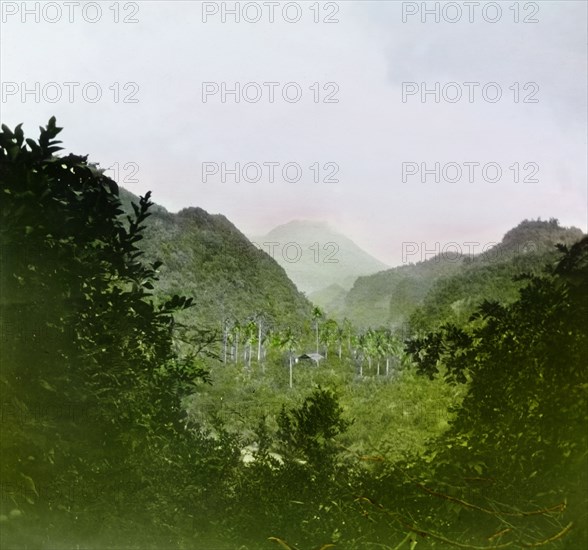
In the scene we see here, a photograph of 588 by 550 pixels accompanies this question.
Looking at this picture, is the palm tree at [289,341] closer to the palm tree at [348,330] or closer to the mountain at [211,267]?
the mountain at [211,267]

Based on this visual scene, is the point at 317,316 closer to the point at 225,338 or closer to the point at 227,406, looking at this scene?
the point at 225,338

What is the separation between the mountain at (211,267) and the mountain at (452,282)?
0.59m

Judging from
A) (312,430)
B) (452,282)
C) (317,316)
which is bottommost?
(312,430)

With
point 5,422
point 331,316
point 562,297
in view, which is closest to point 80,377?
point 5,422

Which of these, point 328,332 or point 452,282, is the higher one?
point 452,282

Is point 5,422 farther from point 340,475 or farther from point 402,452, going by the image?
point 402,452

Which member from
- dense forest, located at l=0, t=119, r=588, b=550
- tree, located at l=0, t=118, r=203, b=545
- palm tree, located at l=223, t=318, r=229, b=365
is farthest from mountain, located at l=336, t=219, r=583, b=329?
tree, located at l=0, t=118, r=203, b=545

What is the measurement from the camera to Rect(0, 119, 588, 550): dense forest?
235 cm

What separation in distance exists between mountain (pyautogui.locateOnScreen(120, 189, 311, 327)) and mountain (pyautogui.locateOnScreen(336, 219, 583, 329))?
587 mm

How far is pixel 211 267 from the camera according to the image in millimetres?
3426

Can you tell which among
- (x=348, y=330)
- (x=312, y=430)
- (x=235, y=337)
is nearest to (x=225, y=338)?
(x=235, y=337)

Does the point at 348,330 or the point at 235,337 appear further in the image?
the point at 348,330

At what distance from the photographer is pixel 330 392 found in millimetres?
3023

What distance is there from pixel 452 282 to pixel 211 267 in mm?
1613
